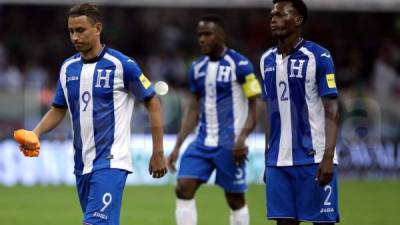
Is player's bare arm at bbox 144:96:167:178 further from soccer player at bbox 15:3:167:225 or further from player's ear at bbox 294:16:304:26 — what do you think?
player's ear at bbox 294:16:304:26

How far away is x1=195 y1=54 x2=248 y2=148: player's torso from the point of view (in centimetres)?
1160

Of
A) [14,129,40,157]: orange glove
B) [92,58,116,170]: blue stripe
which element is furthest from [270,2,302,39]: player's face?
[14,129,40,157]: orange glove

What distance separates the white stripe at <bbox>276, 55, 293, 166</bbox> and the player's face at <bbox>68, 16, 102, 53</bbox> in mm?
1643

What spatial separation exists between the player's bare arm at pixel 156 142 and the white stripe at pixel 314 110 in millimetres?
1308

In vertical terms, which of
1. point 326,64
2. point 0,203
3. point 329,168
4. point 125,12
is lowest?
point 0,203

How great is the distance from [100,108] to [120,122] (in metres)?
0.21

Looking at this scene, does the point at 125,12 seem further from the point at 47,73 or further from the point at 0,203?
the point at 0,203

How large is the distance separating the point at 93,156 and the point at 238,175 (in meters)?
3.51

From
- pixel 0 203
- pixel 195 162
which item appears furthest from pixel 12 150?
pixel 195 162

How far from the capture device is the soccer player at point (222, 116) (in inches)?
452

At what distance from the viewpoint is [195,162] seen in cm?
1142

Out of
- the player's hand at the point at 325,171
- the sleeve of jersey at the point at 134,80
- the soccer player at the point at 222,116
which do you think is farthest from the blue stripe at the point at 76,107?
the soccer player at the point at 222,116

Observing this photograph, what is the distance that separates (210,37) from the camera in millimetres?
11656

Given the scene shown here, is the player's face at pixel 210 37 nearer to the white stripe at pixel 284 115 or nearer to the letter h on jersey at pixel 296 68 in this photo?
the white stripe at pixel 284 115
